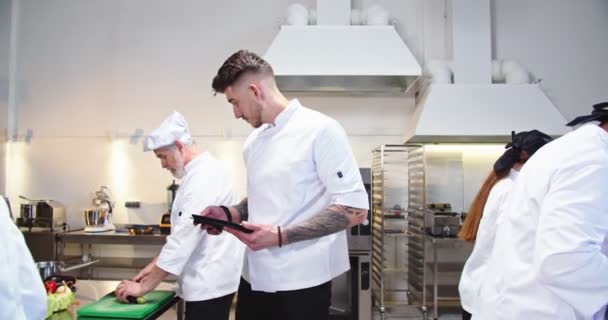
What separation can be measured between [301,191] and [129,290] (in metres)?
0.78

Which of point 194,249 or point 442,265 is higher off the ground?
point 194,249

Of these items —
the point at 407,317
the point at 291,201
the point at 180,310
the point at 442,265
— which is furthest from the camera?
the point at 442,265

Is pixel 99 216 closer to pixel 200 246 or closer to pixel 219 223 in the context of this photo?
pixel 200 246

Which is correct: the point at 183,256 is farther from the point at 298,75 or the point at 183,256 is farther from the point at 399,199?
the point at 399,199

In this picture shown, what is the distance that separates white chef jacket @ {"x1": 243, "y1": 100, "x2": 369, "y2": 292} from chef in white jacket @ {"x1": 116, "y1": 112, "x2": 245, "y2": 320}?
0.47m

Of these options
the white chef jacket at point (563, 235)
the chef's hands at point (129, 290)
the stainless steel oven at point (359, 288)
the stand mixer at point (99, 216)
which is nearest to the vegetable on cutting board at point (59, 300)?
the chef's hands at point (129, 290)

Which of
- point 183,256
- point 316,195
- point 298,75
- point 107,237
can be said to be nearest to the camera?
point 316,195

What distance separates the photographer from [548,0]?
3.96 metres

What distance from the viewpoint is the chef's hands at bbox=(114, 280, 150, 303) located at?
151 centimetres

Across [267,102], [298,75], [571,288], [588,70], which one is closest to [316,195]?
[267,102]

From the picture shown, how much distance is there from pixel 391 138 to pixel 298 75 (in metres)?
1.15

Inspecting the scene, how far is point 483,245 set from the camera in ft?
5.67

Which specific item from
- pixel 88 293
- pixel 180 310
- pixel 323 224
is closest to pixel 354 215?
pixel 323 224

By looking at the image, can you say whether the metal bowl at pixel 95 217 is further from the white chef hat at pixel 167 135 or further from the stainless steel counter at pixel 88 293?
the white chef hat at pixel 167 135
